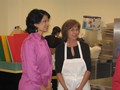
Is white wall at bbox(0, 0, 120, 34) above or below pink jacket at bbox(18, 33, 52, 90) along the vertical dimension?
above

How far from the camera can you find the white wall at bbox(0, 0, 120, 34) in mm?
5185

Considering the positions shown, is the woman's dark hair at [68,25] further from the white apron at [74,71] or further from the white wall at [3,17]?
the white wall at [3,17]

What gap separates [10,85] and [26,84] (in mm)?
463

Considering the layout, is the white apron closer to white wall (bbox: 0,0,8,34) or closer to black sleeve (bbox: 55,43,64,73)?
black sleeve (bbox: 55,43,64,73)

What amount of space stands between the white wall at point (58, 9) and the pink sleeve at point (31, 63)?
3.44m

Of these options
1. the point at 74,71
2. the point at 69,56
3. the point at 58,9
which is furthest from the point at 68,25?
the point at 58,9

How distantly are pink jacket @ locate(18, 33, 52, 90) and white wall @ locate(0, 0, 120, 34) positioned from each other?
342cm

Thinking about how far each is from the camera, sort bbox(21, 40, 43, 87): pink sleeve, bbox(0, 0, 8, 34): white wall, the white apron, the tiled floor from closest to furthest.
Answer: bbox(21, 40, 43, 87): pink sleeve
the tiled floor
the white apron
bbox(0, 0, 8, 34): white wall

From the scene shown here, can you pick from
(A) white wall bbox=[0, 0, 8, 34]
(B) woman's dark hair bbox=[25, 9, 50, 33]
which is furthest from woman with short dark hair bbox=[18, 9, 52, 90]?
(A) white wall bbox=[0, 0, 8, 34]

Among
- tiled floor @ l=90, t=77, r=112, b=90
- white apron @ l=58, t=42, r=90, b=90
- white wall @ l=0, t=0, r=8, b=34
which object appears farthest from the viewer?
white wall @ l=0, t=0, r=8, b=34

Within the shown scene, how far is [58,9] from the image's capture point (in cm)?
588

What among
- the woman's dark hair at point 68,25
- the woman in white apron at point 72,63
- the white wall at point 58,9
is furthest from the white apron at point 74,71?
the white wall at point 58,9

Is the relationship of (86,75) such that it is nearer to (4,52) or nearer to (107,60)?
(4,52)

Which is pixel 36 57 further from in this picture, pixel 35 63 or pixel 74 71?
pixel 74 71
